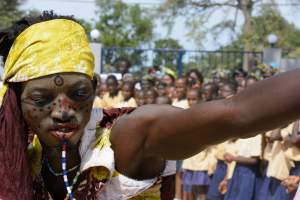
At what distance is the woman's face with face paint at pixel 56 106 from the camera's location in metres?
2.31

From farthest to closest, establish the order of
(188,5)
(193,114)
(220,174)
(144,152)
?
(188,5) < (220,174) < (144,152) < (193,114)

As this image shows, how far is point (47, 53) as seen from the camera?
2318 mm

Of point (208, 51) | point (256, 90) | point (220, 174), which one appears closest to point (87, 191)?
point (256, 90)

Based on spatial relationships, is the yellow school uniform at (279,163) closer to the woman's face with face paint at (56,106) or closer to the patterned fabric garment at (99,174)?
the patterned fabric garment at (99,174)

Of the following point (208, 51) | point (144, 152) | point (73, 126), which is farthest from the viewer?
point (208, 51)

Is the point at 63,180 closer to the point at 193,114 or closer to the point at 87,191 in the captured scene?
the point at 87,191

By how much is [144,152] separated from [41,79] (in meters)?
0.50

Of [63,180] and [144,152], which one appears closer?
[144,152]

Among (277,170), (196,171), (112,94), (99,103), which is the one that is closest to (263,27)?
(112,94)

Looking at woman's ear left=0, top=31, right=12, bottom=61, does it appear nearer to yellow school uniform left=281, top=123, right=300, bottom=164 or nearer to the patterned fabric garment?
the patterned fabric garment

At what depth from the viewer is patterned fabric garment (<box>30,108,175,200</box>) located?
2340 millimetres

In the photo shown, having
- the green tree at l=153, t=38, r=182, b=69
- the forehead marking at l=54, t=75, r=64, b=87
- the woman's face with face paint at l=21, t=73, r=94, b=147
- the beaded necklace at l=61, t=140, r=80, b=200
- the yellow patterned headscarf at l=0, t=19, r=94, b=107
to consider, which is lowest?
the green tree at l=153, t=38, r=182, b=69

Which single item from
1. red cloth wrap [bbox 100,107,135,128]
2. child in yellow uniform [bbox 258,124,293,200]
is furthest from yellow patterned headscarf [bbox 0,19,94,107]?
child in yellow uniform [bbox 258,124,293,200]

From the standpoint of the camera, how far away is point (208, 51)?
15.1 metres
